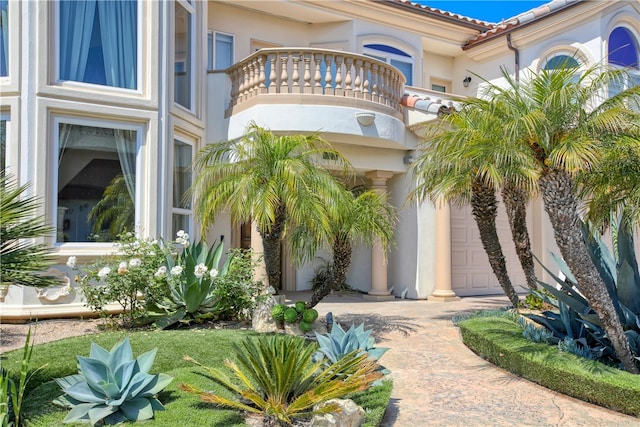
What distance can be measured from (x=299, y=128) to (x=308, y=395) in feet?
23.4

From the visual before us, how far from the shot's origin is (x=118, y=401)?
4.08 metres

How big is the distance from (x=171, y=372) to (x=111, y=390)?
125 cm

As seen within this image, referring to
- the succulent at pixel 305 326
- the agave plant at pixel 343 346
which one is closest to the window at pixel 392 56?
the succulent at pixel 305 326

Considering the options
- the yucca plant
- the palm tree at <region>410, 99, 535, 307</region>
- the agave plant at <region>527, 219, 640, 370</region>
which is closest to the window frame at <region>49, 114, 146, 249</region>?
the yucca plant

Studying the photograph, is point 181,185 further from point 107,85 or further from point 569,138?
point 569,138

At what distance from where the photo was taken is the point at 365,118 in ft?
35.1

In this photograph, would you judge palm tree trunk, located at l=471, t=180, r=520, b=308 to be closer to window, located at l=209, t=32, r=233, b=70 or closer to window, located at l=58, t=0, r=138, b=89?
Answer: window, located at l=58, t=0, r=138, b=89

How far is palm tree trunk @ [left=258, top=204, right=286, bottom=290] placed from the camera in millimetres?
7419

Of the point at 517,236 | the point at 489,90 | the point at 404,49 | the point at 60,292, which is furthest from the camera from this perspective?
the point at 404,49

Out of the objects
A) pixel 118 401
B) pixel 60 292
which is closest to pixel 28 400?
pixel 118 401

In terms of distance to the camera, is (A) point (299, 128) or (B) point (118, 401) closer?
(B) point (118, 401)

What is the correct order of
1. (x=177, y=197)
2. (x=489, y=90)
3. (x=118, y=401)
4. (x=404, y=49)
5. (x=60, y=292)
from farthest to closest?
(x=404, y=49) → (x=177, y=197) → (x=60, y=292) → (x=489, y=90) → (x=118, y=401)

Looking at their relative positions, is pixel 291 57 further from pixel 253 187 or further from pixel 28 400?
pixel 28 400

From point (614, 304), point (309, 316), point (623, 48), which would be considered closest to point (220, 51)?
point (309, 316)
